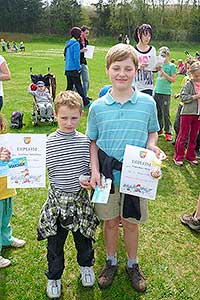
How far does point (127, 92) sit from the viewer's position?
2.22 meters

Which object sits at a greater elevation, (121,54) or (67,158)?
(121,54)

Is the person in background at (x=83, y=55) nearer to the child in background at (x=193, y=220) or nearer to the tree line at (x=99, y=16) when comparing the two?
the child in background at (x=193, y=220)

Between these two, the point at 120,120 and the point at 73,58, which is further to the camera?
the point at 73,58

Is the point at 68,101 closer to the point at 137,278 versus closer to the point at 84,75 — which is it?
the point at 137,278

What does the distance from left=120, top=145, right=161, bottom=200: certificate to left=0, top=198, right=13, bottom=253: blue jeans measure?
1.14 metres

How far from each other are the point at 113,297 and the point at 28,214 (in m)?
1.52

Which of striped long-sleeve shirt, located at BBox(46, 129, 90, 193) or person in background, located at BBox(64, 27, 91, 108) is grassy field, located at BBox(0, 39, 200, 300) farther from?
person in background, located at BBox(64, 27, 91, 108)

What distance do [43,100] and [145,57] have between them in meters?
2.88

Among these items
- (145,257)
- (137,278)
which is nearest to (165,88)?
(145,257)

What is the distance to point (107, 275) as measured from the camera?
8.96 feet

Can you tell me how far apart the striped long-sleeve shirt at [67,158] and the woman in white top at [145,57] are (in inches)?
115

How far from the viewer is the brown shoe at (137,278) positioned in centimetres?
266

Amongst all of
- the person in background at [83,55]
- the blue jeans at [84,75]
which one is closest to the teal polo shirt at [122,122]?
the person in background at [83,55]

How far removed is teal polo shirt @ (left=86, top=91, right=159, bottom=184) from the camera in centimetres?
221
